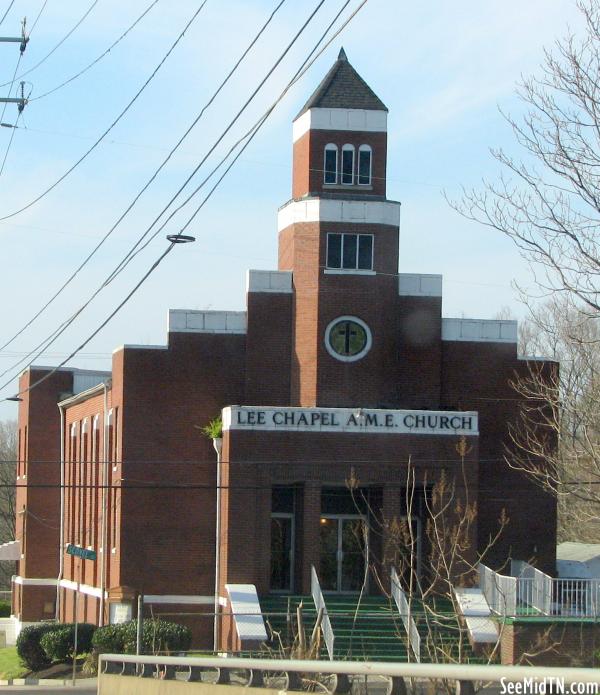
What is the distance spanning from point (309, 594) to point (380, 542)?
9.64 ft

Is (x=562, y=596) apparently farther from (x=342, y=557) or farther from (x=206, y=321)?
(x=206, y=321)

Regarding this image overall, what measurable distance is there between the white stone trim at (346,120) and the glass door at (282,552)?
12.2 meters

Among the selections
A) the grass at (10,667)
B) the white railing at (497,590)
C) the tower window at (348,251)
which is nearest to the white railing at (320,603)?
the white railing at (497,590)

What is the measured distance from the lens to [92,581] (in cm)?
4347

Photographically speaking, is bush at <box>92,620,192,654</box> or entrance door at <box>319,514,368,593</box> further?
entrance door at <box>319,514,368,593</box>

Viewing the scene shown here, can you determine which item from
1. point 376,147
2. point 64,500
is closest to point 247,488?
point 376,147

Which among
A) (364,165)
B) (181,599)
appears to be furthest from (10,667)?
(364,165)

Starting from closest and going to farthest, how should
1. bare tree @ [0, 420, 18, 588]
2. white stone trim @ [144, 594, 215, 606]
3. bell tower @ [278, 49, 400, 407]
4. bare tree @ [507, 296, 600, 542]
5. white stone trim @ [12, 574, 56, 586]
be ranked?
bare tree @ [507, 296, 600, 542] < white stone trim @ [144, 594, 215, 606] < bell tower @ [278, 49, 400, 407] < white stone trim @ [12, 574, 56, 586] < bare tree @ [0, 420, 18, 588]

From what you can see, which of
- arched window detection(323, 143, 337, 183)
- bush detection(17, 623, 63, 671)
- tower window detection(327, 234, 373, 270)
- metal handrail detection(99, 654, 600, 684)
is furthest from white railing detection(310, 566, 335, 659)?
metal handrail detection(99, 654, 600, 684)

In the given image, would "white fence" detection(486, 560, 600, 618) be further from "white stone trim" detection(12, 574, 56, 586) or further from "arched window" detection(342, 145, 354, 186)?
"white stone trim" detection(12, 574, 56, 586)

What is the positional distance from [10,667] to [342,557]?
1095cm

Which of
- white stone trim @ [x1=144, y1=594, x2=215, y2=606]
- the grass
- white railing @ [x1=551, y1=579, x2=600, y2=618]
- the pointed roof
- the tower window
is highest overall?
the pointed roof

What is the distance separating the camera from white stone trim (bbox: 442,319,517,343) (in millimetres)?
39938

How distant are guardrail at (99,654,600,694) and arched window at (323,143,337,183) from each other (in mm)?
23570
